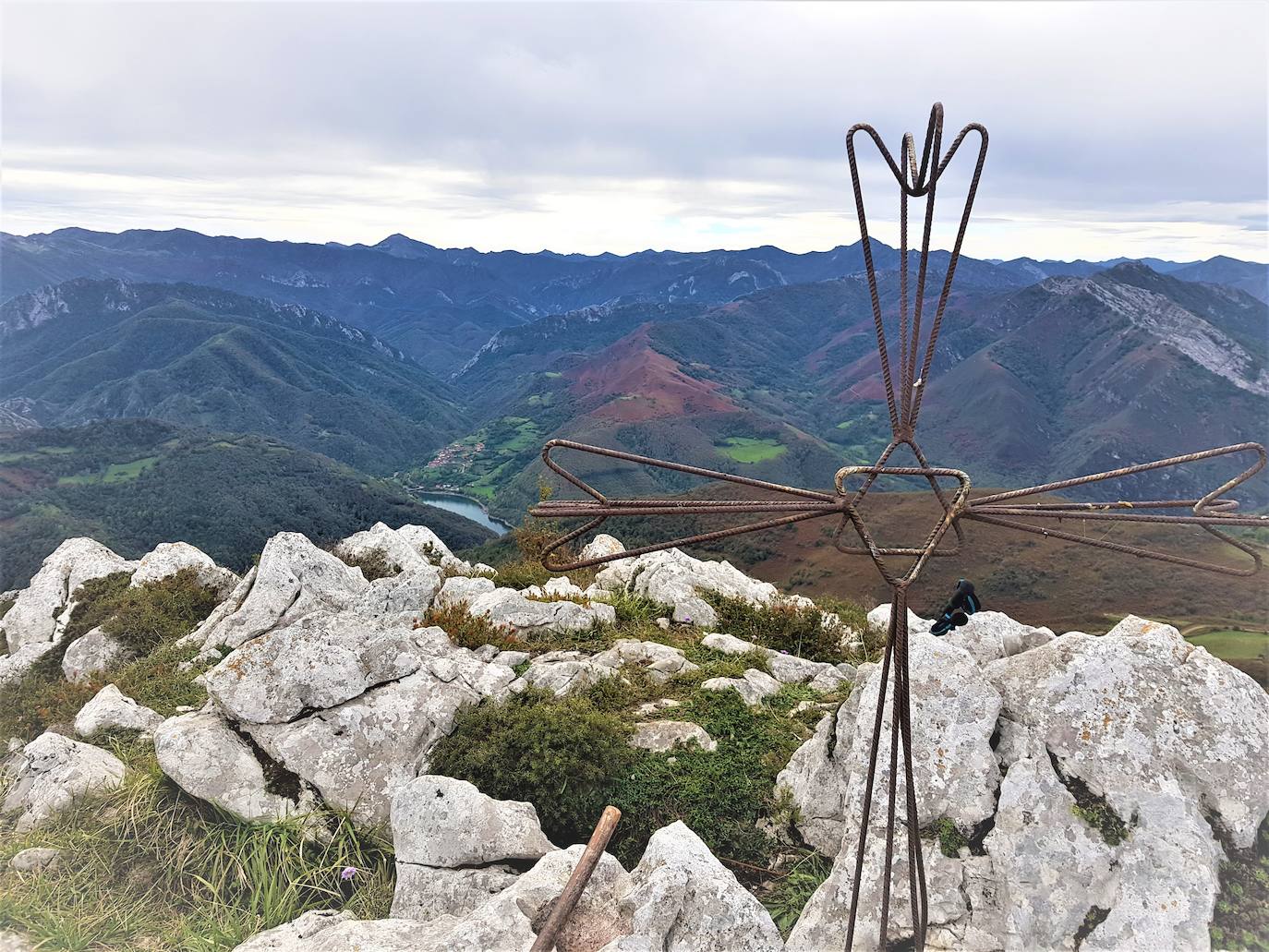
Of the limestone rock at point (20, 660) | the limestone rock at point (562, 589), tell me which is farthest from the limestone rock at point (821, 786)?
the limestone rock at point (20, 660)

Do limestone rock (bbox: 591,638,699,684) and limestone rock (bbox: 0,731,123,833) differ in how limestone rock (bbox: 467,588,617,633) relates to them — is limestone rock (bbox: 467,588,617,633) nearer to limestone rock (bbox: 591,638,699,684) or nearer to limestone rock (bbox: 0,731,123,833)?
limestone rock (bbox: 591,638,699,684)

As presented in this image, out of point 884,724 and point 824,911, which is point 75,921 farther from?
point 884,724

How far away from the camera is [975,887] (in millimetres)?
6414

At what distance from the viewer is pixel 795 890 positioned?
7414 millimetres

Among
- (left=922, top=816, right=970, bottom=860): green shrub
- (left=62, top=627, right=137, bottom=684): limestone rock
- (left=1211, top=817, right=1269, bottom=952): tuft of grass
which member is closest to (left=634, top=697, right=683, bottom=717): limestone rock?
(left=922, top=816, right=970, bottom=860): green shrub

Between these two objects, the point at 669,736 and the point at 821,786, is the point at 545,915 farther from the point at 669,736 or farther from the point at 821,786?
the point at 669,736

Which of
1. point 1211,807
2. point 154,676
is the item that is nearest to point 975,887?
point 1211,807

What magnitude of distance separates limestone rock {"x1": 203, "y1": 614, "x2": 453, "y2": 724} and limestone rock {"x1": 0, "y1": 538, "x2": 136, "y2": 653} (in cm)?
1266

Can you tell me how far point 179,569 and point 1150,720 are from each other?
21683mm

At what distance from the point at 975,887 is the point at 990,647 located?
3.79 m

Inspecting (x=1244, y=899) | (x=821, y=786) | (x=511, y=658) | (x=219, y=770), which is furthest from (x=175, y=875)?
(x=1244, y=899)

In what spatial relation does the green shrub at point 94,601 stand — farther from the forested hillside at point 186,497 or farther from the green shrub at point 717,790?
the forested hillside at point 186,497

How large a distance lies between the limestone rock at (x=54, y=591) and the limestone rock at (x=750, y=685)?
702 inches

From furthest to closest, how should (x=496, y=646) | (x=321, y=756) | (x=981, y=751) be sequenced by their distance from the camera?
(x=496, y=646) → (x=321, y=756) → (x=981, y=751)
